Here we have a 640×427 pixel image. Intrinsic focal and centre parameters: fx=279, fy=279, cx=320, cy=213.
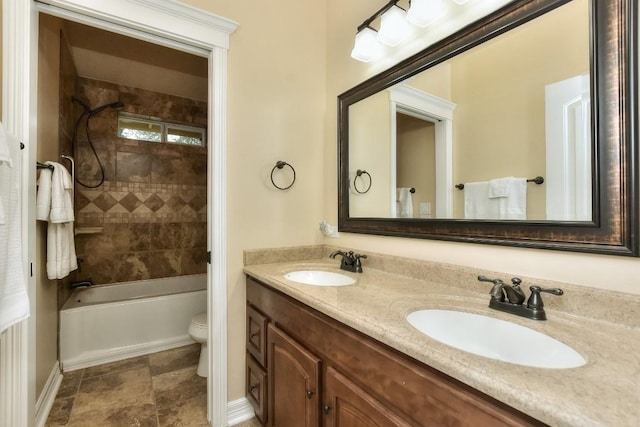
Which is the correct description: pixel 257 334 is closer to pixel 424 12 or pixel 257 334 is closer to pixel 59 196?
pixel 59 196

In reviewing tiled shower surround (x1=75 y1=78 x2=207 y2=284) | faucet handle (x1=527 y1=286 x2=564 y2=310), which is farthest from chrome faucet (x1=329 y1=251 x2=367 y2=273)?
tiled shower surround (x1=75 y1=78 x2=207 y2=284)

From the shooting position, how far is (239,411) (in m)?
1.65

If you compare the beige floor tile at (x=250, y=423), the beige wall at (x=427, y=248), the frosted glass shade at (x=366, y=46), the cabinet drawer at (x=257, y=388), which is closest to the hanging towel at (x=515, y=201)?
the beige wall at (x=427, y=248)

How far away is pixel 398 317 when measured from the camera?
850mm

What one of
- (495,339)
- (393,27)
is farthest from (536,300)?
(393,27)

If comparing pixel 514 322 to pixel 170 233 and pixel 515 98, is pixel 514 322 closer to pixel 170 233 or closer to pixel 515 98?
pixel 515 98

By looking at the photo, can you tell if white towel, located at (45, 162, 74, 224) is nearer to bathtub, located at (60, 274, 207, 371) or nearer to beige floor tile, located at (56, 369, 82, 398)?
bathtub, located at (60, 274, 207, 371)

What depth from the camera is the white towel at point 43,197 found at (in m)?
1.64

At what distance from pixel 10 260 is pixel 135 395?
54.1 inches

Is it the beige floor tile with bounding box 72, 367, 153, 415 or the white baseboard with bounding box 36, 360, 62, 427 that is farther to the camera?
the beige floor tile with bounding box 72, 367, 153, 415

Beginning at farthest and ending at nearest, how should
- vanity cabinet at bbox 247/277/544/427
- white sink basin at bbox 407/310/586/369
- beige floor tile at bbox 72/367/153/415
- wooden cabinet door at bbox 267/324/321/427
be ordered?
1. beige floor tile at bbox 72/367/153/415
2. wooden cabinet door at bbox 267/324/321/427
3. white sink basin at bbox 407/310/586/369
4. vanity cabinet at bbox 247/277/544/427

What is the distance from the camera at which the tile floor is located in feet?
5.38

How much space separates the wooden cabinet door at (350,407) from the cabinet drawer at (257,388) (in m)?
0.56

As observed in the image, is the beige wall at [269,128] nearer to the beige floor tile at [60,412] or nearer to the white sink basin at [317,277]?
the white sink basin at [317,277]
